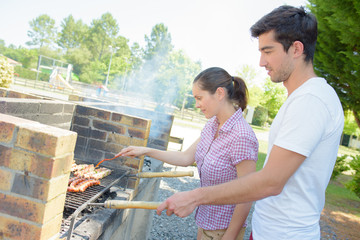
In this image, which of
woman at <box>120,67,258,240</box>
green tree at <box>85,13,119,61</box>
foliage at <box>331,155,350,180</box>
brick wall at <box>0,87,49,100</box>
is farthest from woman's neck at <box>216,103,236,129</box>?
green tree at <box>85,13,119,61</box>

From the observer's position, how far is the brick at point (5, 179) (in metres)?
1.35

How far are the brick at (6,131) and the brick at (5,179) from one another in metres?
0.16

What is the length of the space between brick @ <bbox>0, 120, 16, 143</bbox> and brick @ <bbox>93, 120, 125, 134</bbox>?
1777 mm

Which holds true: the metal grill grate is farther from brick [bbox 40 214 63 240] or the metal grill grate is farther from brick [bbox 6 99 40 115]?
brick [bbox 6 99 40 115]

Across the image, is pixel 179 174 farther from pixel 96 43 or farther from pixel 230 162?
pixel 96 43

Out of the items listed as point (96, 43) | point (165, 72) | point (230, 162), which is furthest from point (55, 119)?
point (96, 43)

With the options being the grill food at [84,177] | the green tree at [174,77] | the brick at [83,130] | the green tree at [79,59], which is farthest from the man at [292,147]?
the green tree at [79,59]

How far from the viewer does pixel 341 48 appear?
6844mm

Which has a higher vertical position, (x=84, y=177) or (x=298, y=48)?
(x=298, y=48)

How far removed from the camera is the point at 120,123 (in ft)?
10.2

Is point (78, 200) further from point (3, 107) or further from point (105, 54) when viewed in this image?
point (105, 54)

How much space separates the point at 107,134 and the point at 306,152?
2.36 metres

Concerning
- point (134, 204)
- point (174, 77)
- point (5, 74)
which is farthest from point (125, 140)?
point (174, 77)

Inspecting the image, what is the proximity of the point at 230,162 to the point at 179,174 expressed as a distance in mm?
513
